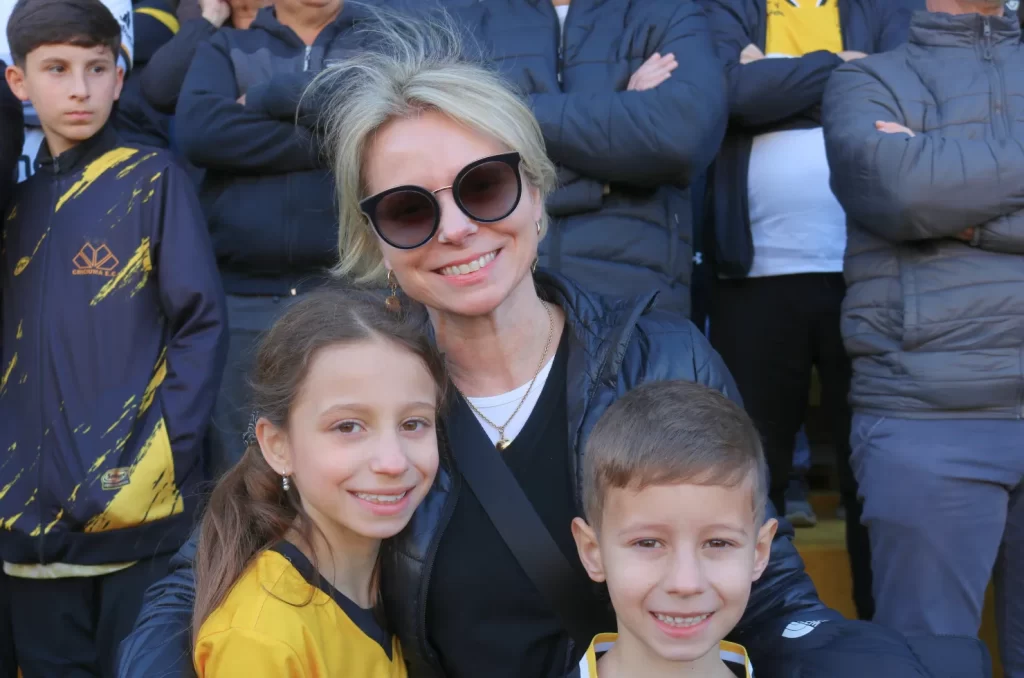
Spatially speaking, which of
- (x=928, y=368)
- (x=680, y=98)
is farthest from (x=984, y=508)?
(x=680, y=98)

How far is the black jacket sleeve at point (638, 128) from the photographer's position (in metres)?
3.25

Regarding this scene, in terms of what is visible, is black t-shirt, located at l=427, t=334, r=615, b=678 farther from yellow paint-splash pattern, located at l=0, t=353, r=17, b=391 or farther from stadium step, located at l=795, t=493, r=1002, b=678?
stadium step, located at l=795, t=493, r=1002, b=678

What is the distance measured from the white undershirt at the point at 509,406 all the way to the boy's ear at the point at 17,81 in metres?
1.94

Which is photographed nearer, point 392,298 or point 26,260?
point 392,298

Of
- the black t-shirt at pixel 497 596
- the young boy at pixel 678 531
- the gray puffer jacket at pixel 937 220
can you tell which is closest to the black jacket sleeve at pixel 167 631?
the black t-shirt at pixel 497 596

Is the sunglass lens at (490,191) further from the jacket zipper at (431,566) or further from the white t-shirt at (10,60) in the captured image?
the white t-shirt at (10,60)

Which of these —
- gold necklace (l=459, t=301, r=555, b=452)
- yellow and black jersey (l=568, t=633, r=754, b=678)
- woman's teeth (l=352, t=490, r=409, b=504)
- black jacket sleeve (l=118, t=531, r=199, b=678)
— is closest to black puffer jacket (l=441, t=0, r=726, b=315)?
gold necklace (l=459, t=301, r=555, b=452)

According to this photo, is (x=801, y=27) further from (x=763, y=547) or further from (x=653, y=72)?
(x=763, y=547)

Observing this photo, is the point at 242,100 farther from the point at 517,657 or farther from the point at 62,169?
the point at 517,657

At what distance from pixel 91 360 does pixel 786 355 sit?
220cm

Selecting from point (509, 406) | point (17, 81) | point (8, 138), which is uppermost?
point (17, 81)

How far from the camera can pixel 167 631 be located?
2.02 meters

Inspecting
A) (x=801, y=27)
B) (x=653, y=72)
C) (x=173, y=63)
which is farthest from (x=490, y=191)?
(x=173, y=63)

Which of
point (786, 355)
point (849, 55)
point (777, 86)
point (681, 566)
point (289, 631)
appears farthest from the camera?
point (786, 355)
